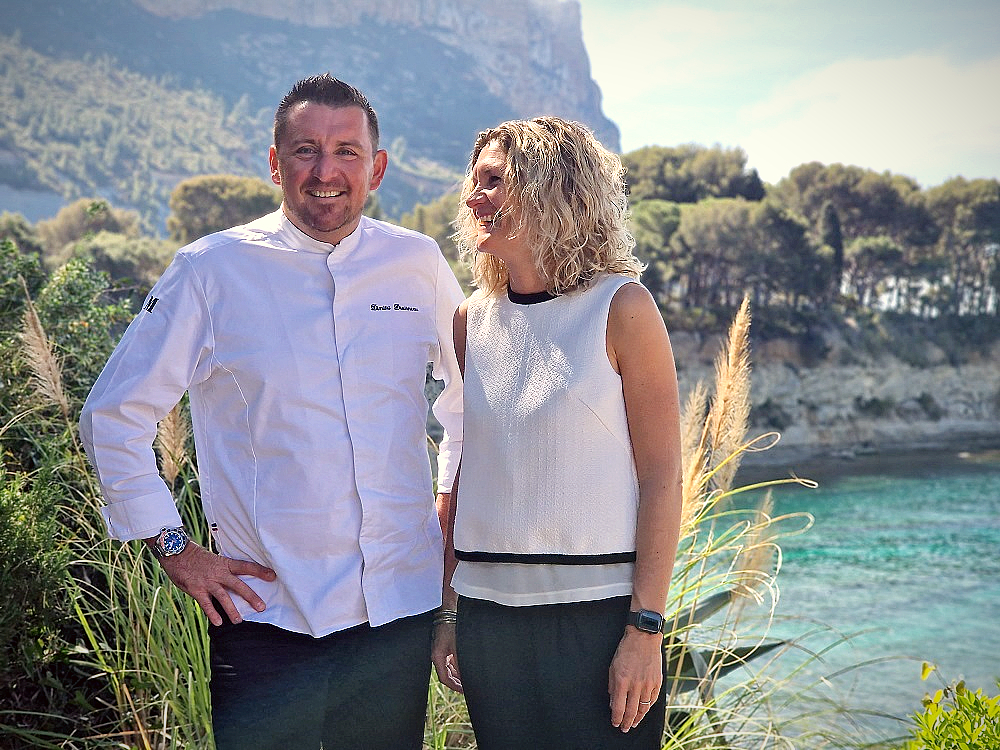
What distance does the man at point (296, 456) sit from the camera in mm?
1692

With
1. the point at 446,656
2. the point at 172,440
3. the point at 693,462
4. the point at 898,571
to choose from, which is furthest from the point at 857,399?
the point at 446,656

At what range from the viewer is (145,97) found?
229 ft

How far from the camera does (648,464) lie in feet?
5.06

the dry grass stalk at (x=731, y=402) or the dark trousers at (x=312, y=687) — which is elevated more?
the dry grass stalk at (x=731, y=402)

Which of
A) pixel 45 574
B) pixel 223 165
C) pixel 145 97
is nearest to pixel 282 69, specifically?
pixel 145 97

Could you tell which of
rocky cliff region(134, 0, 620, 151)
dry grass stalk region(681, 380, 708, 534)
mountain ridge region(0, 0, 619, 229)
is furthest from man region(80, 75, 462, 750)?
rocky cliff region(134, 0, 620, 151)

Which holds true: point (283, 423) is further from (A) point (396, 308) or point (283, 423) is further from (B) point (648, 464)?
(B) point (648, 464)

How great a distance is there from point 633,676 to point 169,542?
881 millimetres

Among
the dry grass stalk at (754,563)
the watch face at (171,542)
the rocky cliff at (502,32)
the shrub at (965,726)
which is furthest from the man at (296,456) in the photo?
the rocky cliff at (502,32)

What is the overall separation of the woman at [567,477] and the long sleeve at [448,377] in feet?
1.13

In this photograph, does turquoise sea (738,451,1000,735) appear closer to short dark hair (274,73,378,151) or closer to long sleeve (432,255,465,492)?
long sleeve (432,255,465,492)

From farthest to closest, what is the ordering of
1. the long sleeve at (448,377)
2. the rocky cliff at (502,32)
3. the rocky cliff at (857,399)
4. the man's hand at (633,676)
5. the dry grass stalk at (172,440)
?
the rocky cliff at (502,32)
the rocky cliff at (857,399)
the dry grass stalk at (172,440)
the long sleeve at (448,377)
the man's hand at (633,676)

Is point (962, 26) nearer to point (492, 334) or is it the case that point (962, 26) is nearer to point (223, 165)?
point (223, 165)

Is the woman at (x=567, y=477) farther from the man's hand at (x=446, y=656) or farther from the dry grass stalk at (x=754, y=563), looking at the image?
the dry grass stalk at (x=754, y=563)
